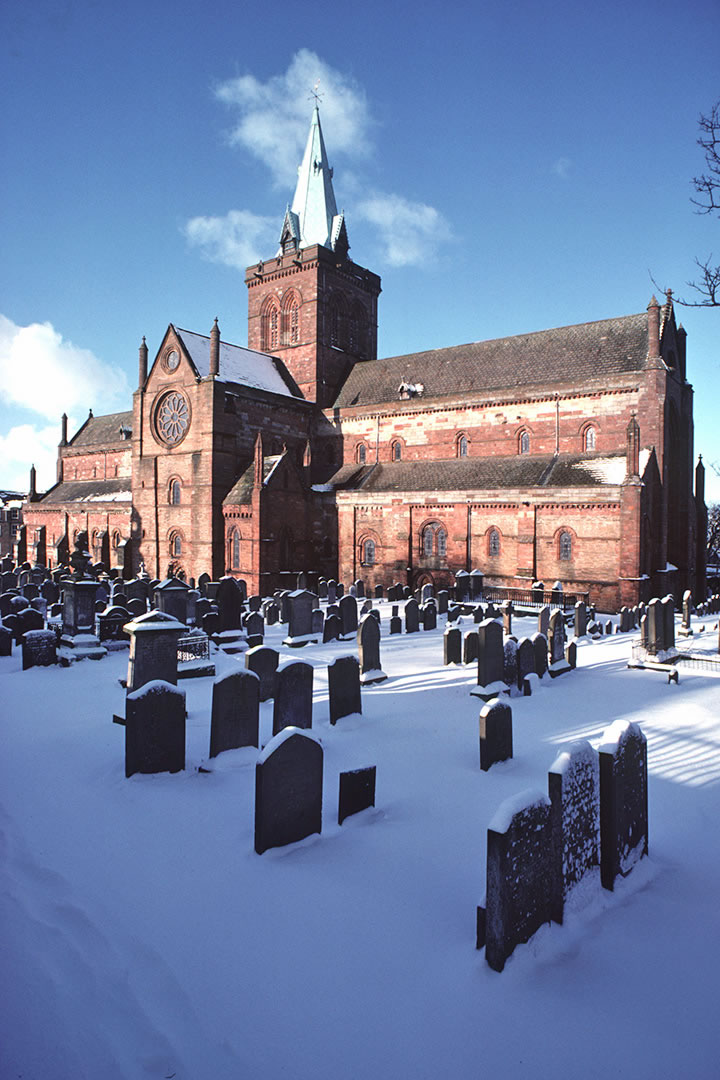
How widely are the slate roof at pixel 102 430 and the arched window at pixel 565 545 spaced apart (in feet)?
108

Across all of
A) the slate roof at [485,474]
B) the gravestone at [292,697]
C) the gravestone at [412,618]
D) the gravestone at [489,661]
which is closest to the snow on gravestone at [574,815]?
the gravestone at [292,697]

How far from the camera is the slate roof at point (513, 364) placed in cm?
2684

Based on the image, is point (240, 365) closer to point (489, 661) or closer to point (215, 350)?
point (215, 350)

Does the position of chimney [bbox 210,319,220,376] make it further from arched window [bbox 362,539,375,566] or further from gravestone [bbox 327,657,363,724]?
gravestone [bbox 327,657,363,724]

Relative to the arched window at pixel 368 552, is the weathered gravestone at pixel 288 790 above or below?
below

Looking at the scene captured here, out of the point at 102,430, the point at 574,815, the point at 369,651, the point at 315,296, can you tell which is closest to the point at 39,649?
the point at 369,651

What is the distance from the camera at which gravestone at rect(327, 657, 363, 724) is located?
8695mm

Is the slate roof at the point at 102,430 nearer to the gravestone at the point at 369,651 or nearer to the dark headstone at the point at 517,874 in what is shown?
the gravestone at the point at 369,651

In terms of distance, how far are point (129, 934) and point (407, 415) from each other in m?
29.7

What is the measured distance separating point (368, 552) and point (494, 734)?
22.8 m

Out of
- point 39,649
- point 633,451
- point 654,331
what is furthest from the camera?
point 654,331

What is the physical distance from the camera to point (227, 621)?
1522 cm

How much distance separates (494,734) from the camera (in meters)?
7.09

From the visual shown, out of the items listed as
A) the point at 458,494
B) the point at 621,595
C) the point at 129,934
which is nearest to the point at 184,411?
the point at 458,494
